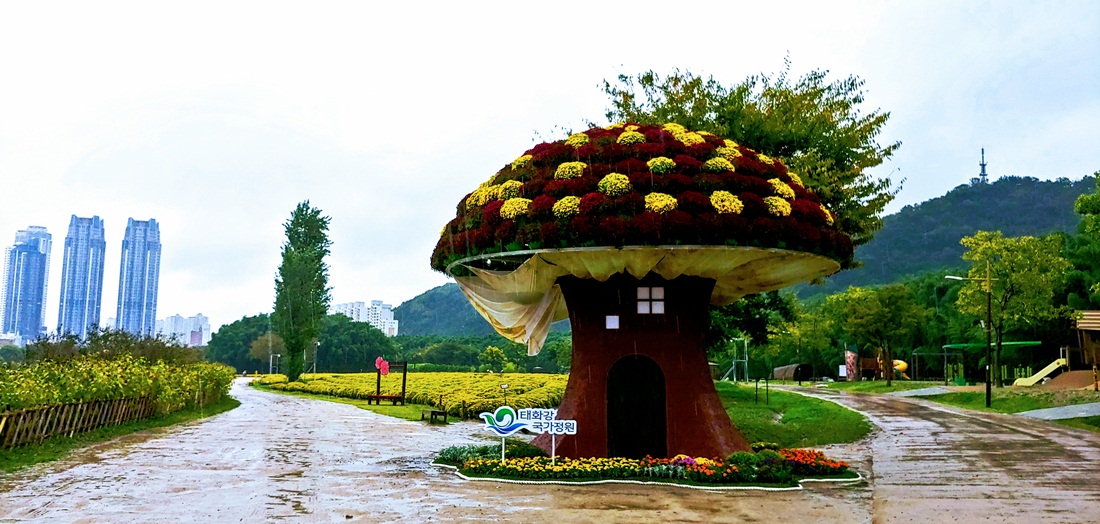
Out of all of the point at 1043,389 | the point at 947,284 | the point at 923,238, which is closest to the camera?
the point at 1043,389

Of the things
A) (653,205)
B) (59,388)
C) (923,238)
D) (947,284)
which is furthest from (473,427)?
(923,238)

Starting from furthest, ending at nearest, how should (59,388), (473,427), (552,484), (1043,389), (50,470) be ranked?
(1043,389) < (473,427) < (59,388) < (50,470) < (552,484)

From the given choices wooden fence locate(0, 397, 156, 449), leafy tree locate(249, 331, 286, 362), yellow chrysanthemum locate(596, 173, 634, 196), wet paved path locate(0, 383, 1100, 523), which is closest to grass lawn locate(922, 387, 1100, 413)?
wet paved path locate(0, 383, 1100, 523)

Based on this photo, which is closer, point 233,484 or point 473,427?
point 233,484

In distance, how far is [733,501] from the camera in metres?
11.8

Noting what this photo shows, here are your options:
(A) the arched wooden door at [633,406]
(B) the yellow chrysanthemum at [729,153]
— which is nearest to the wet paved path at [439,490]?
(A) the arched wooden door at [633,406]

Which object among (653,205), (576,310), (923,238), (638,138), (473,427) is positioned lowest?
(473,427)

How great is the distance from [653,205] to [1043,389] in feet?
107

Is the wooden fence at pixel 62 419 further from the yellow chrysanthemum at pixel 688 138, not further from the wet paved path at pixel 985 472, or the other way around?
the wet paved path at pixel 985 472

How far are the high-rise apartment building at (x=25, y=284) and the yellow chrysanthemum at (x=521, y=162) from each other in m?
72.8

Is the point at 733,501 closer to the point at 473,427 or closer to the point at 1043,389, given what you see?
the point at 473,427

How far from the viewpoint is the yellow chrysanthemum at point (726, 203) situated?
1342 centimetres

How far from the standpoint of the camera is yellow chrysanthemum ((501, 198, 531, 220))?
1403 cm

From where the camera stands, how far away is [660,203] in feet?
43.9
